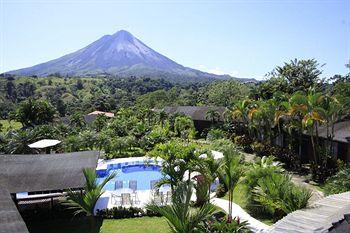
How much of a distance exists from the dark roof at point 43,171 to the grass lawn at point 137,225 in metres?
2.34

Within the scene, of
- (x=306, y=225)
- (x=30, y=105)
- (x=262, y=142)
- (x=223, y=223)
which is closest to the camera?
(x=306, y=225)

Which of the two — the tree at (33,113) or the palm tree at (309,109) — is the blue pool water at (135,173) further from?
the tree at (33,113)

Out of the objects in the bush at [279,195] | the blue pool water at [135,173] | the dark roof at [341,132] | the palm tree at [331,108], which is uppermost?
the palm tree at [331,108]

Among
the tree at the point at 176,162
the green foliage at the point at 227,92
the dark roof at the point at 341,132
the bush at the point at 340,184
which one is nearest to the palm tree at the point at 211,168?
the tree at the point at 176,162

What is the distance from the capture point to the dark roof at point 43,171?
44.1 feet

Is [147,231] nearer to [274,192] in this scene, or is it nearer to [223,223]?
[223,223]

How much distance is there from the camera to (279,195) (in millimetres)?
12703

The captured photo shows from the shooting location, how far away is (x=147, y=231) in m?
13.7

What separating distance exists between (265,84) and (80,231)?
1211 inches

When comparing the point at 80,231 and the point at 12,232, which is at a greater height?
the point at 12,232

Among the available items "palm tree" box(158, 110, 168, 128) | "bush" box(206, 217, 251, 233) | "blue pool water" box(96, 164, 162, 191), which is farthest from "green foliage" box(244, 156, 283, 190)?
"palm tree" box(158, 110, 168, 128)

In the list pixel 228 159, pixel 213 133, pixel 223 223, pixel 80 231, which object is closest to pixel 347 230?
pixel 223 223

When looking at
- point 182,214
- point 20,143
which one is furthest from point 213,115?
point 182,214

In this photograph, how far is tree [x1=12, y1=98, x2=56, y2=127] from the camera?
1561 inches
